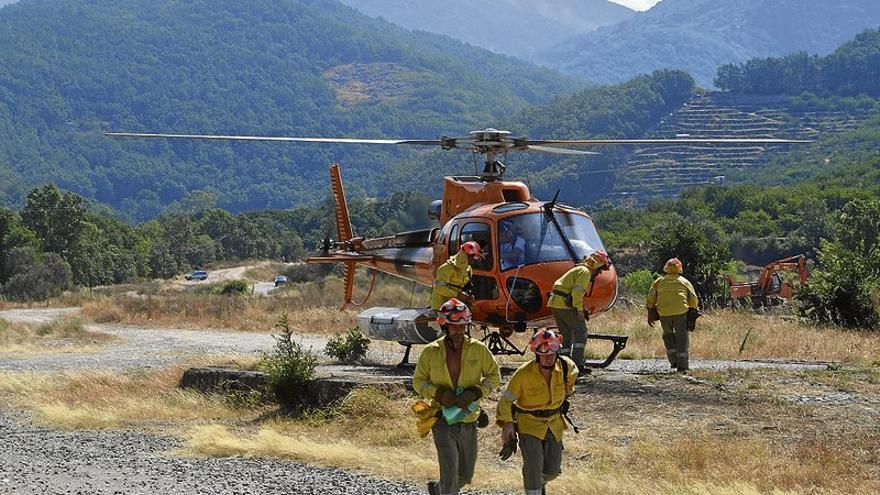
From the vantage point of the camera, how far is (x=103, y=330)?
126ft

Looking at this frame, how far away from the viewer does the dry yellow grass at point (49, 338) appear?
31.2 metres

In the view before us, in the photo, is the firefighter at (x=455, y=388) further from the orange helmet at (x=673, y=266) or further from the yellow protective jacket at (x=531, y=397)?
the orange helmet at (x=673, y=266)

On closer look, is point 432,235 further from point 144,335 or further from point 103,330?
point 103,330

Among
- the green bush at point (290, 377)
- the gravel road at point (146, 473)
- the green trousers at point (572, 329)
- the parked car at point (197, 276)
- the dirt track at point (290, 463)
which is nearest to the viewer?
the gravel road at point (146, 473)

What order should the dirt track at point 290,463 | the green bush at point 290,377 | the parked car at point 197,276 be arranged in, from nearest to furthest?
the dirt track at point 290,463 → the green bush at point 290,377 → the parked car at point 197,276

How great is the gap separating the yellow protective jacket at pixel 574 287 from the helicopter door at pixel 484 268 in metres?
1.57

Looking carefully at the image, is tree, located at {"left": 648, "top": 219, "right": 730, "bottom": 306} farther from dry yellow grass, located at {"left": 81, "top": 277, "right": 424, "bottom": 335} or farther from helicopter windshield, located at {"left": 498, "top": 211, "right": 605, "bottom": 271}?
helicopter windshield, located at {"left": 498, "top": 211, "right": 605, "bottom": 271}

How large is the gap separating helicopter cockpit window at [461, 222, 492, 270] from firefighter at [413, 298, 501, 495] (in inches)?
293

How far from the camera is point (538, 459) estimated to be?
10.3 metres

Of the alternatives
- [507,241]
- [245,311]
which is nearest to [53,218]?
[245,311]

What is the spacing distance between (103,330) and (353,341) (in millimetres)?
18170

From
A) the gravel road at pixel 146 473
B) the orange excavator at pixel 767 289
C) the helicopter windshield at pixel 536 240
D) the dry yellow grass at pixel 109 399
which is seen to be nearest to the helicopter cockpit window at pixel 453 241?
the helicopter windshield at pixel 536 240

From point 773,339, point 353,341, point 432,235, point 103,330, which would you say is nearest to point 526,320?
point 432,235

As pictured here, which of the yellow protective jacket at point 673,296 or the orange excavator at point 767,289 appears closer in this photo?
the yellow protective jacket at point 673,296
